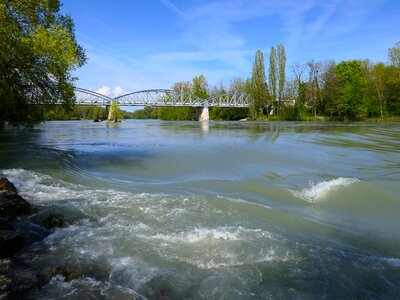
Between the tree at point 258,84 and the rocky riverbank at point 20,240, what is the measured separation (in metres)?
89.9

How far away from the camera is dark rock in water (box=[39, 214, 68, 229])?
7.60 meters

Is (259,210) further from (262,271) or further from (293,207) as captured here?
(262,271)

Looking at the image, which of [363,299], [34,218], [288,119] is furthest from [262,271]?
[288,119]

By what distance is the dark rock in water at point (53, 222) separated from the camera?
24.9 ft

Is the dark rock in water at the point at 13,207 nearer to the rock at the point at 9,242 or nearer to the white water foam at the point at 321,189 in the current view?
the rock at the point at 9,242

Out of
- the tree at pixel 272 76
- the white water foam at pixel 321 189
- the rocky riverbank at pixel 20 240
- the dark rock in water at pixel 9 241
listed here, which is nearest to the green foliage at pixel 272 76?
the tree at pixel 272 76

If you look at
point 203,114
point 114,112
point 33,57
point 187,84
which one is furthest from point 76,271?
point 187,84

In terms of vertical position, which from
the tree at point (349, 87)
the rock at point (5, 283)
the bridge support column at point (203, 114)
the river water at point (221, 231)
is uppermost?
the tree at point (349, 87)

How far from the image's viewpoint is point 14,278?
501cm

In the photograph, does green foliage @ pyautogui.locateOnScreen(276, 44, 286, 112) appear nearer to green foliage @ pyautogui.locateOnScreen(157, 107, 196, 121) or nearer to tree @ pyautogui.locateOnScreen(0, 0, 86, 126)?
green foliage @ pyautogui.locateOnScreen(157, 107, 196, 121)

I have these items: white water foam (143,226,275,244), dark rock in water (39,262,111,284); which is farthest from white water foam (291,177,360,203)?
dark rock in water (39,262,111,284)

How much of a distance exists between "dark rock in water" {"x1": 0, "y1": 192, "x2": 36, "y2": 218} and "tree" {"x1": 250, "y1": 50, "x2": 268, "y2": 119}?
90.7 metres

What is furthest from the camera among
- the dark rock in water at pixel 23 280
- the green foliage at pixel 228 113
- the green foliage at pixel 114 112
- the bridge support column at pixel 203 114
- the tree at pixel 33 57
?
the bridge support column at pixel 203 114

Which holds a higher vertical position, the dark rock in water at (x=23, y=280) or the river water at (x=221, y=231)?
the dark rock in water at (x=23, y=280)
